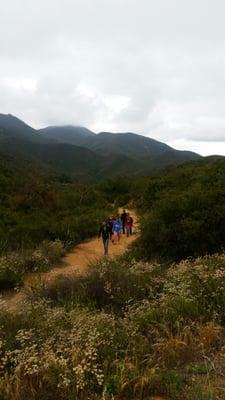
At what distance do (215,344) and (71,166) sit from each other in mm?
193861

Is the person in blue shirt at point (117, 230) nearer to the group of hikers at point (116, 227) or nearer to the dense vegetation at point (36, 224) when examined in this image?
the group of hikers at point (116, 227)

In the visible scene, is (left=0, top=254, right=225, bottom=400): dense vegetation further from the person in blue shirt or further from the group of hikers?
the person in blue shirt

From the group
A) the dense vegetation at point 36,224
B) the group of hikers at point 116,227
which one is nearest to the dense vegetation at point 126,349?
the dense vegetation at point 36,224

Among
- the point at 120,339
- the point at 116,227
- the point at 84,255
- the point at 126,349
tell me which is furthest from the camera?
the point at 116,227

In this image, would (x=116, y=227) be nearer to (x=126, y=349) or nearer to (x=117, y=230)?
(x=117, y=230)

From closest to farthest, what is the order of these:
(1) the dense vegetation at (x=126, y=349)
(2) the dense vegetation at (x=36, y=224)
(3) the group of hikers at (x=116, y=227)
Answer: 1. (1) the dense vegetation at (x=126, y=349)
2. (2) the dense vegetation at (x=36, y=224)
3. (3) the group of hikers at (x=116, y=227)

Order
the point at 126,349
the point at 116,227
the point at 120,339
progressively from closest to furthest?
the point at 126,349, the point at 120,339, the point at 116,227

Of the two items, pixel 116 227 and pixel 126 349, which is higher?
pixel 116 227

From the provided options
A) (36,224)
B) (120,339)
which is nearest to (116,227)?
(36,224)

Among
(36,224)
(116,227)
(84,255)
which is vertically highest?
(36,224)

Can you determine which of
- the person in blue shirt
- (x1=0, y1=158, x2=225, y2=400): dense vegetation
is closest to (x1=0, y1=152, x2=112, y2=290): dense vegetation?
the person in blue shirt

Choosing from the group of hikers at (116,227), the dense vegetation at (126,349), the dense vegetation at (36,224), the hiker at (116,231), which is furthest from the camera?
the hiker at (116,231)

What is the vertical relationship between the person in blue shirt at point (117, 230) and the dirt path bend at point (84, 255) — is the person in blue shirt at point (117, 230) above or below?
above

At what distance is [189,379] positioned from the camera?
4938 mm
